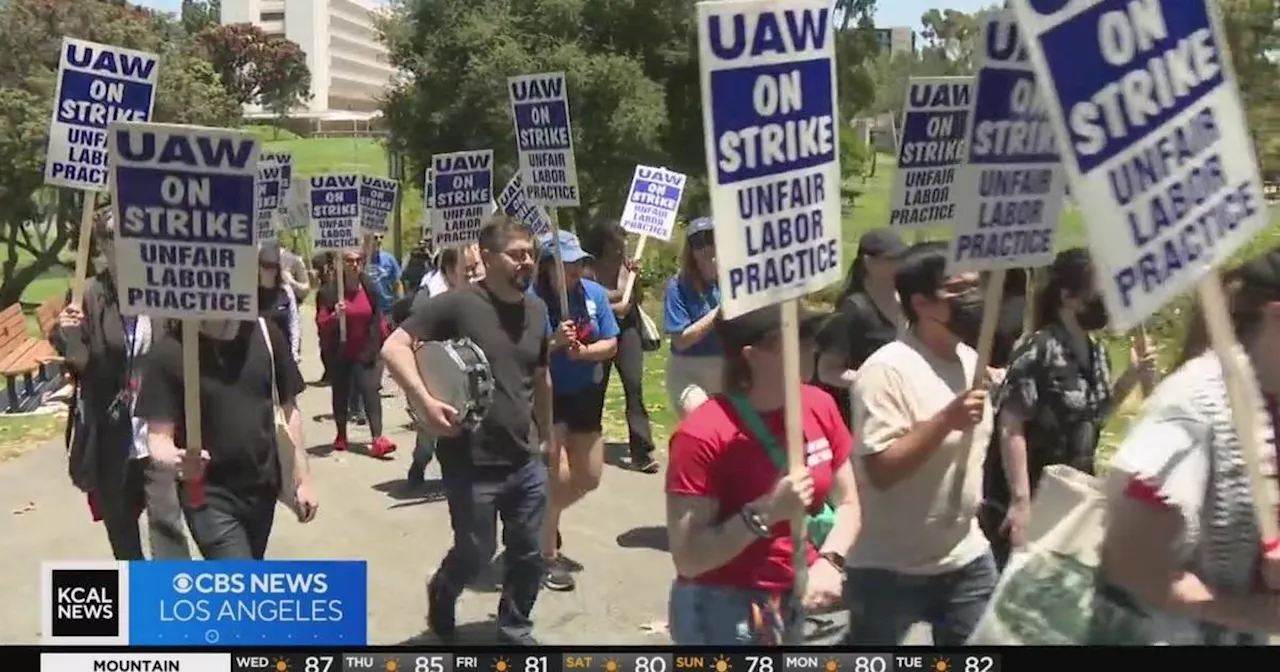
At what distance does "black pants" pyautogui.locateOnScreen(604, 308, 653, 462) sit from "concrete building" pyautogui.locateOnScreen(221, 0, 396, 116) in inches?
51.0

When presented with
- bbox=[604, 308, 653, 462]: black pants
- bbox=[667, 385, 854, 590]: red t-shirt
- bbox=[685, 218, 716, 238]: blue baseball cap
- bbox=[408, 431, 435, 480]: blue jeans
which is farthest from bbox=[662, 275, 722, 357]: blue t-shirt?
bbox=[667, 385, 854, 590]: red t-shirt

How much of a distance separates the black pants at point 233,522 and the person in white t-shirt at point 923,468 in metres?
1.15

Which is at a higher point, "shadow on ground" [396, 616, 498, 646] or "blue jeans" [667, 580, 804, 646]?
"blue jeans" [667, 580, 804, 646]

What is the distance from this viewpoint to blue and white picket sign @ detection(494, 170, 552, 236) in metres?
3.27

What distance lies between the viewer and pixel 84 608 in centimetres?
269

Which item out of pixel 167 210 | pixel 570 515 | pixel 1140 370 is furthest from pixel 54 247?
pixel 1140 370

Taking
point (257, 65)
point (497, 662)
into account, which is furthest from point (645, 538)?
point (257, 65)

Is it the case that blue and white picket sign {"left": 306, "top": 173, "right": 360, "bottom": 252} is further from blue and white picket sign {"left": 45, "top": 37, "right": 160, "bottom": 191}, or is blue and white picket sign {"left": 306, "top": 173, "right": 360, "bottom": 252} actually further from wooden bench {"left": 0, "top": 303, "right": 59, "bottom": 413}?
wooden bench {"left": 0, "top": 303, "right": 59, "bottom": 413}

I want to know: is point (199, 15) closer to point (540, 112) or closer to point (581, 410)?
point (540, 112)

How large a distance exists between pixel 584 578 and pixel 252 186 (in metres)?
1.14

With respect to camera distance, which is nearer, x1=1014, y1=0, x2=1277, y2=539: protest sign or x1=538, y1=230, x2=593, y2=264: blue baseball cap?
x1=1014, y1=0, x2=1277, y2=539: protest sign

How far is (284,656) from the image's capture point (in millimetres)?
2697

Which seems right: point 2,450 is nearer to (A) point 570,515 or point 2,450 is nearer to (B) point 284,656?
(B) point 284,656

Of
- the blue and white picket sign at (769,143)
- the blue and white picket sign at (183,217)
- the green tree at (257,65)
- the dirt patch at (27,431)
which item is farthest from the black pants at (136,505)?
the blue and white picket sign at (769,143)
